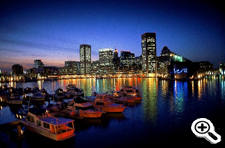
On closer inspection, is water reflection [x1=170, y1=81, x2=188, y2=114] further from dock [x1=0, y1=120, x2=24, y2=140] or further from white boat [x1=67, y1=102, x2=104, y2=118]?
dock [x1=0, y1=120, x2=24, y2=140]

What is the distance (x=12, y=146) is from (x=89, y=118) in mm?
9748

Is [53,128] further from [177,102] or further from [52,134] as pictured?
[177,102]

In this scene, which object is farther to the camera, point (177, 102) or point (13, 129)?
point (177, 102)

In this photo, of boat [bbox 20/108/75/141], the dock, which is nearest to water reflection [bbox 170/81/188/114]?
boat [bbox 20/108/75/141]

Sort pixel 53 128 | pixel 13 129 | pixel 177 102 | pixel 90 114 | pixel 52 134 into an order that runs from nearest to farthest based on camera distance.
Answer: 1. pixel 52 134
2. pixel 53 128
3. pixel 13 129
4. pixel 90 114
5. pixel 177 102

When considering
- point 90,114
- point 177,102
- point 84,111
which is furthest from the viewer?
point 177,102

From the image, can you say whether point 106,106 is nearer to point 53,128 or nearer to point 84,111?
point 84,111

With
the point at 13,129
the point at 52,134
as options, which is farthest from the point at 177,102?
the point at 13,129

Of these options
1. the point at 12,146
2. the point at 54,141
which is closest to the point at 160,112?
the point at 54,141

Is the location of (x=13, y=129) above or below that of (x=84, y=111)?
below

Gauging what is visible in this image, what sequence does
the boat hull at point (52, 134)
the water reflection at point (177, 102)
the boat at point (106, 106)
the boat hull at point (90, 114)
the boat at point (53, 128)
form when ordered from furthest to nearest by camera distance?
the water reflection at point (177, 102) < the boat at point (106, 106) < the boat hull at point (90, 114) < the boat at point (53, 128) < the boat hull at point (52, 134)

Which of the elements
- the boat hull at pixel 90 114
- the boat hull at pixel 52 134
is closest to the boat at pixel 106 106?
the boat hull at pixel 90 114

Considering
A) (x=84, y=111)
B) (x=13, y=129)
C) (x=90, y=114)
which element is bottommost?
(x=13, y=129)

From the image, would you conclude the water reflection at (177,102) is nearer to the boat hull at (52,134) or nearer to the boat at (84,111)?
the boat at (84,111)
